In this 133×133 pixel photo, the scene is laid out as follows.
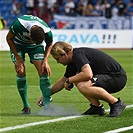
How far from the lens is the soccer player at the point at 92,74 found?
28.3 feet

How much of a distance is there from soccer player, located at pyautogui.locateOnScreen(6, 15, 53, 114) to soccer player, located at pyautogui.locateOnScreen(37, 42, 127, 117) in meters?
0.50

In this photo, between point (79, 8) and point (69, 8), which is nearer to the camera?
point (69, 8)

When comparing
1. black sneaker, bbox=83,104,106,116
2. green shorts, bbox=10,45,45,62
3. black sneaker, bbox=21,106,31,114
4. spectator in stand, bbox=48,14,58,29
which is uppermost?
green shorts, bbox=10,45,45,62

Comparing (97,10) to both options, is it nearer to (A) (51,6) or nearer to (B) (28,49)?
(A) (51,6)

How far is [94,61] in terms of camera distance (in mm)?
8852

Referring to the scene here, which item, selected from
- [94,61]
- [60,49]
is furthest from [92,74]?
[60,49]

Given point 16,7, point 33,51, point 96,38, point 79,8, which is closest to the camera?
point 33,51

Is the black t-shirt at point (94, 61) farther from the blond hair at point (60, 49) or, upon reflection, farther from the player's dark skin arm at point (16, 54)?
the player's dark skin arm at point (16, 54)

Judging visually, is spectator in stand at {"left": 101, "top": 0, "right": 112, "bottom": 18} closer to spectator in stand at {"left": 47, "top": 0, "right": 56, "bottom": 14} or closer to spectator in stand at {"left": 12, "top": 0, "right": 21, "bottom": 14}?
spectator in stand at {"left": 47, "top": 0, "right": 56, "bottom": 14}

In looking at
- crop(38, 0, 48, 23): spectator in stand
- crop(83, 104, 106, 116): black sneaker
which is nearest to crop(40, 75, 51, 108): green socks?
crop(83, 104, 106, 116): black sneaker

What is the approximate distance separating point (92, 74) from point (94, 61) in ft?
0.79

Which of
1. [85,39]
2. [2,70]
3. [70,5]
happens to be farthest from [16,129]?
[70,5]

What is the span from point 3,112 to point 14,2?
27075mm

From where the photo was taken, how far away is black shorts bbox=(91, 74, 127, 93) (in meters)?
8.88
